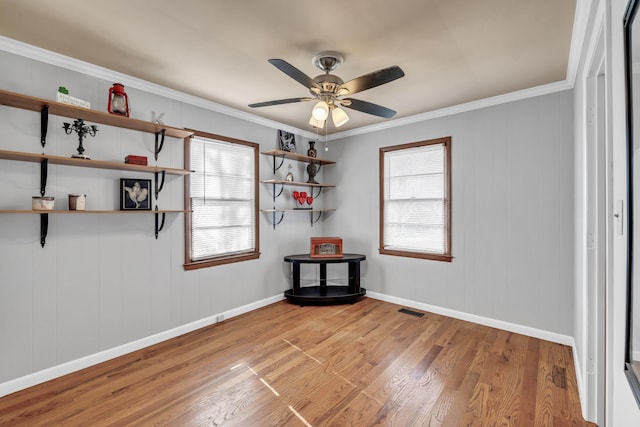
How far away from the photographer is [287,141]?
14.7 ft

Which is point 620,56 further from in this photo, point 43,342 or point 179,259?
point 43,342

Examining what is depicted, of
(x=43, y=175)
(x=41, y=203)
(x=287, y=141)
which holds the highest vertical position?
(x=287, y=141)

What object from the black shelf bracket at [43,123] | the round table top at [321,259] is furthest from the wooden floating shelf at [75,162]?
the round table top at [321,259]

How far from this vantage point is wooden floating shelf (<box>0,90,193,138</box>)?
2153 millimetres

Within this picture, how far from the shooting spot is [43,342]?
7.87ft

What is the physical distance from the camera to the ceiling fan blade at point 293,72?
1.85 meters

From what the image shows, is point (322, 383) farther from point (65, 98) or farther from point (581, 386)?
point (65, 98)

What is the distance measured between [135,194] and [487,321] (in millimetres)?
4039

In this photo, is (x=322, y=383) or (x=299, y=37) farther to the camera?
(x=322, y=383)

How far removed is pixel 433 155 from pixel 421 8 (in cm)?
234

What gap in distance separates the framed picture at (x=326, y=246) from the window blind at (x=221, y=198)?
883 millimetres

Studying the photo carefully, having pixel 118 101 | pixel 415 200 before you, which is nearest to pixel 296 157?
pixel 415 200

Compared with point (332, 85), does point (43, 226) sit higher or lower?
lower

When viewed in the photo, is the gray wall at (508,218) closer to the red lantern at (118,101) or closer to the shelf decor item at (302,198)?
the shelf decor item at (302,198)
